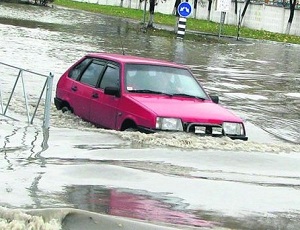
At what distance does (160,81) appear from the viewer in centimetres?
1273

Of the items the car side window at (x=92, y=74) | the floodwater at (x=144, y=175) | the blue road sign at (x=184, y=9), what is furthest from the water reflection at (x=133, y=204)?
the blue road sign at (x=184, y=9)

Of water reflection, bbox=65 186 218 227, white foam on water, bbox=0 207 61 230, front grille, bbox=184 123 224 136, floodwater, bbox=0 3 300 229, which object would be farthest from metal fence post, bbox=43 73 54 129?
white foam on water, bbox=0 207 61 230

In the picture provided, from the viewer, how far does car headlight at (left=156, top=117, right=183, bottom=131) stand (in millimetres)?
11211

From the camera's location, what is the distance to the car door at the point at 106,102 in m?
12.2

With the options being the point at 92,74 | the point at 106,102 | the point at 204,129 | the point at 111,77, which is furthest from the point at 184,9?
the point at 204,129

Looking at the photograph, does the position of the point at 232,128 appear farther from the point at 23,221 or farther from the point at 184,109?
the point at 23,221

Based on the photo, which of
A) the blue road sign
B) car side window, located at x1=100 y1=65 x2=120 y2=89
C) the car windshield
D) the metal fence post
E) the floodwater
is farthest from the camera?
the blue road sign

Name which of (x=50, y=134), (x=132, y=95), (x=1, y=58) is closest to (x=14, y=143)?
(x=50, y=134)

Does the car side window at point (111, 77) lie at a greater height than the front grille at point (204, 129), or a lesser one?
greater

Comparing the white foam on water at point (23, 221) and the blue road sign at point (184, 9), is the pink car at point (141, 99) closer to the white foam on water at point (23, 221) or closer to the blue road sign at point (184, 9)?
the white foam on water at point (23, 221)

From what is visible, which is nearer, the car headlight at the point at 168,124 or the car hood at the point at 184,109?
the car headlight at the point at 168,124

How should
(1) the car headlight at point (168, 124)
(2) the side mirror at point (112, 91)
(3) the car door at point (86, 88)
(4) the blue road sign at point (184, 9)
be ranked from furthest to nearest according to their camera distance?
(4) the blue road sign at point (184, 9), (3) the car door at point (86, 88), (2) the side mirror at point (112, 91), (1) the car headlight at point (168, 124)

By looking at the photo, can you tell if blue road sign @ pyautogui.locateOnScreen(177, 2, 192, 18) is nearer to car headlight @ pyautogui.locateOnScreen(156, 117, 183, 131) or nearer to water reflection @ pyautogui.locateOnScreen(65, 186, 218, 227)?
car headlight @ pyautogui.locateOnScreen(156, 117, 183, 131)

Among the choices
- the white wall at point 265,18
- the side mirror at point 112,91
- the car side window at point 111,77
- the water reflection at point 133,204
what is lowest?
the white wall at point 265,18
